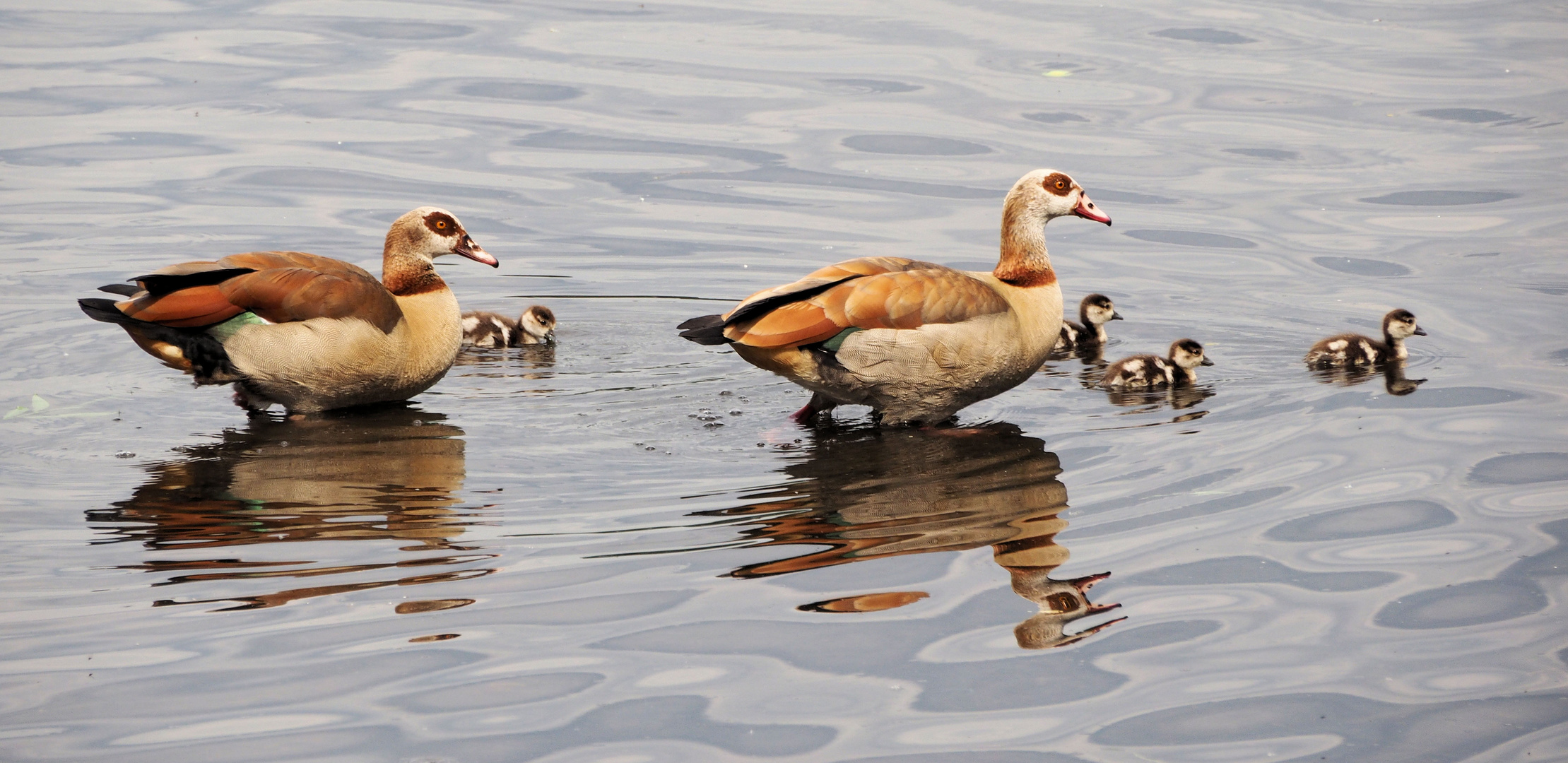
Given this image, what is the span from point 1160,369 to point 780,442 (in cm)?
264

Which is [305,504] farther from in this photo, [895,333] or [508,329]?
[508,329]

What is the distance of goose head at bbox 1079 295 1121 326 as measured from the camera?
38.5 ft

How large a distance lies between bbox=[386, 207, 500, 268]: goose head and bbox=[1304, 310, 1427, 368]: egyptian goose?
5.31 metres

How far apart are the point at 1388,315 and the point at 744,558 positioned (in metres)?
5.82

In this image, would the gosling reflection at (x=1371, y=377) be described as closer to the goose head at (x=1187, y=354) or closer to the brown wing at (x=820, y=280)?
the goose head at (x=1187, y=354)

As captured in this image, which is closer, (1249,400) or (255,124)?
(1249,400)

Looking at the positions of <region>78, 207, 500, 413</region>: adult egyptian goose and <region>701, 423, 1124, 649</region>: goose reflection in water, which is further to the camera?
<region>78, 207, 500, 413</region>: adult egyptian goose

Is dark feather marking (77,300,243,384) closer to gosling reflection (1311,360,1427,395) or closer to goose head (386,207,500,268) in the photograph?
goose head (386,207,500,268)

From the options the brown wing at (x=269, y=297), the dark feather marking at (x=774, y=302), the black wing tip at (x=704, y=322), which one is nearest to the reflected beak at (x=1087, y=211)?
the dark feather marking at (x=774, y=302)

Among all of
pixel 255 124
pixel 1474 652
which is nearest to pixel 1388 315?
pixel 1474 652

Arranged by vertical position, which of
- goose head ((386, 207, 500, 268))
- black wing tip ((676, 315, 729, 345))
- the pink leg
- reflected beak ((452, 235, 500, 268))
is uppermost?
goose head ((386, 207, 500, 268))

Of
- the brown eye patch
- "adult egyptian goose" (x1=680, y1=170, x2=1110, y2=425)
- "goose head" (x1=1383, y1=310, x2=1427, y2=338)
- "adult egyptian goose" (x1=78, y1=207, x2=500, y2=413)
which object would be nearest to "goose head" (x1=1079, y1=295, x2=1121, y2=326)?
"goose head" (x1=1383, y1=310, x2=1427, y2=338)

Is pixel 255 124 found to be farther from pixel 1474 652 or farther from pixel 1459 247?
pixel 1474 652

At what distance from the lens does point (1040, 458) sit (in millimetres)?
8953
